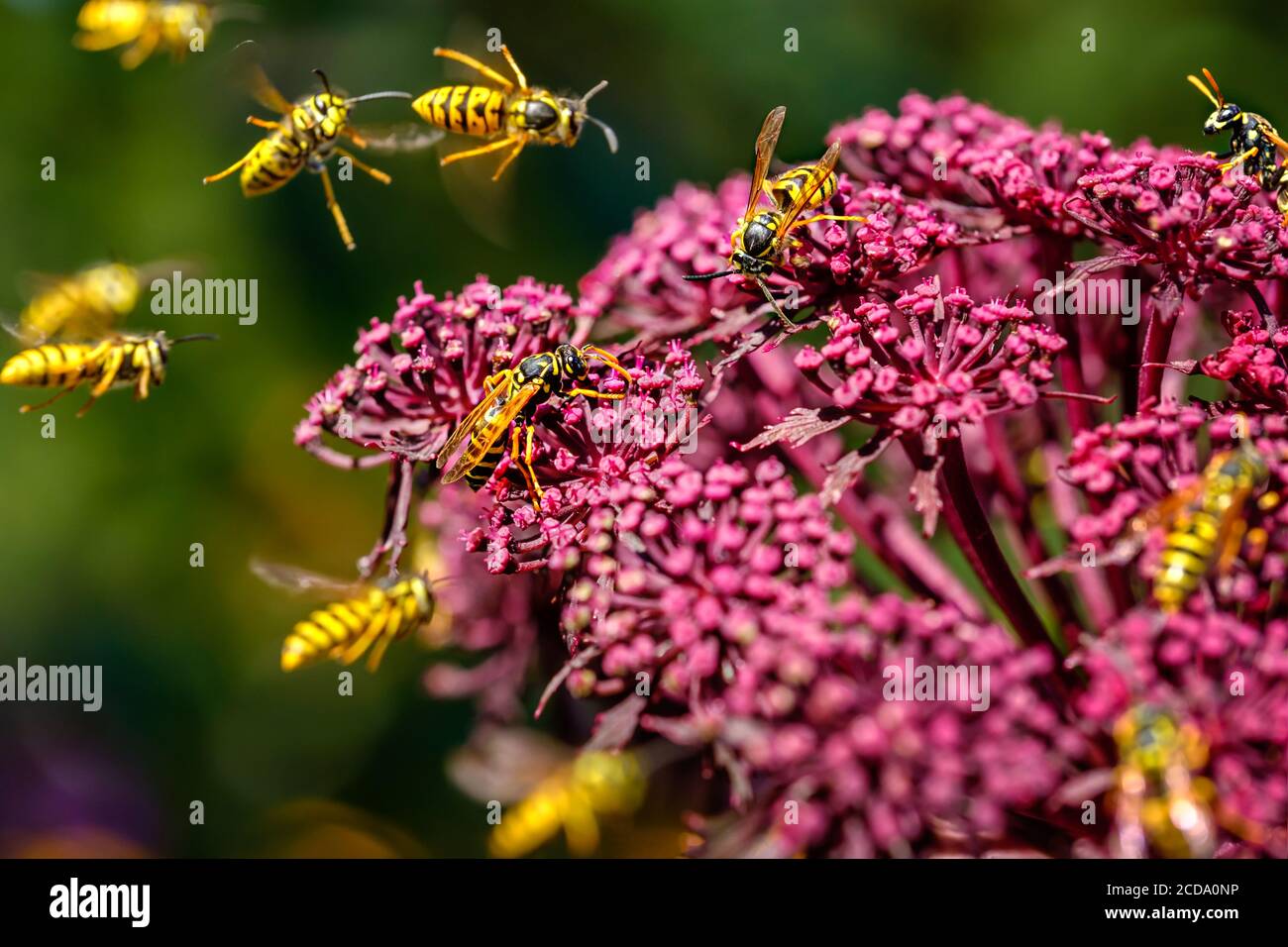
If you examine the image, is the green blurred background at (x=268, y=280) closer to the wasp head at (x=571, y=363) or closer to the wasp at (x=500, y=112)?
the wasp at (x=500, y=112)

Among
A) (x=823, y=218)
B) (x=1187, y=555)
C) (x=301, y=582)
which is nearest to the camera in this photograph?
(x=1187, y=555)

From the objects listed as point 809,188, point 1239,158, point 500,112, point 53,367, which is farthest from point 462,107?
point 1239,158

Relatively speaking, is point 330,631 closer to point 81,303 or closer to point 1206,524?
point 81,303

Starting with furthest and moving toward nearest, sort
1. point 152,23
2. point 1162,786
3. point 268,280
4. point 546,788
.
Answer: point 268,280
point 152,23
point 546,788
point 1162,786

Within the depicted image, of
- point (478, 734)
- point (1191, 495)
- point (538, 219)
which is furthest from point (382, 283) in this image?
point (1191, 495)

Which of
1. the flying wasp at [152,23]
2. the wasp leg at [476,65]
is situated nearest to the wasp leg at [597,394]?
the wasp leg at [476,65]

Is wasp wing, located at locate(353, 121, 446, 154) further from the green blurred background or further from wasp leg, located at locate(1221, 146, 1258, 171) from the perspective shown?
wasp leg, located at locate(1221, 146, 1258, 171)

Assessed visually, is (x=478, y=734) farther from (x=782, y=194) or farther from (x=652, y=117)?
(x=652, y=117)
